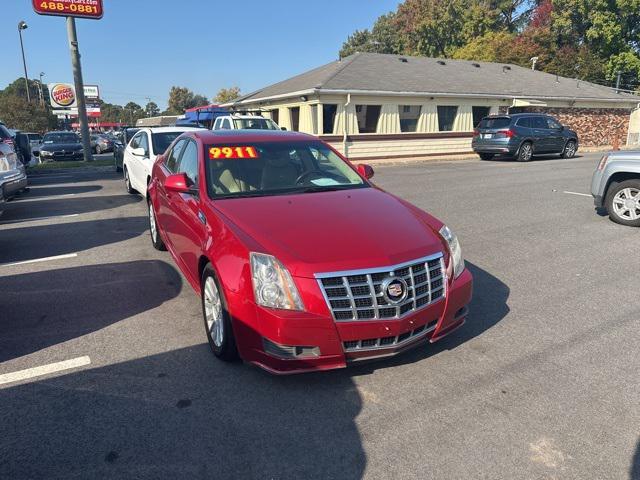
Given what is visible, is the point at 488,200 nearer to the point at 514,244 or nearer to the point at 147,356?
the point at 514,244

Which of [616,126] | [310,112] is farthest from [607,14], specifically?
[310,112]

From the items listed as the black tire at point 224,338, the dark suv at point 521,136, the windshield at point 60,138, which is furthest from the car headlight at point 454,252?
the windshield at point 60,138

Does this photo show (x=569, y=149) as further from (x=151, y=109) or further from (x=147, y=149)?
(x=151, y=109)

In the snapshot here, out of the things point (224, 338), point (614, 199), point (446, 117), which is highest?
point (446, 117)

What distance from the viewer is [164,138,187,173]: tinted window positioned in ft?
17.4

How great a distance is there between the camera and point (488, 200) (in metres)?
10.1

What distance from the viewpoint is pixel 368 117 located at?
20.2 m

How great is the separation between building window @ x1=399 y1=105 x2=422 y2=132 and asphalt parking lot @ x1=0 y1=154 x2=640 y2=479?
1613 centimetres

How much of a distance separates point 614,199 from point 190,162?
23.0 feet

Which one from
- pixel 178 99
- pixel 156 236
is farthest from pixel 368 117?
pixel 178 99

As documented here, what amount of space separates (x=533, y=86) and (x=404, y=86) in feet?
31.5

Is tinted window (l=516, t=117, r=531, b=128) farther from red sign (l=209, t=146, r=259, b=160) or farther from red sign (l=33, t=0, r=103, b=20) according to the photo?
red sign (l=33, t=0, r=103, b=20)

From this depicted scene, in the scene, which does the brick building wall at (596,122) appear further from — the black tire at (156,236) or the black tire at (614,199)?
the black tire at (156,236)

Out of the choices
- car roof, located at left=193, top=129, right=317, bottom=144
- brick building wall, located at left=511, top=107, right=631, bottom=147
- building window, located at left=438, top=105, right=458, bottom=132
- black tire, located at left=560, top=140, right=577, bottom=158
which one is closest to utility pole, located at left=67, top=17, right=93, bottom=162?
building window, located at left=438, top=105, right=458, bottom=132
